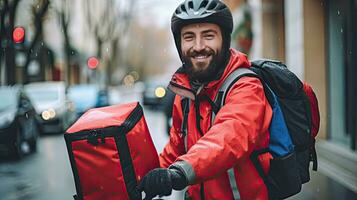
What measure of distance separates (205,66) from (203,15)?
0.71ft

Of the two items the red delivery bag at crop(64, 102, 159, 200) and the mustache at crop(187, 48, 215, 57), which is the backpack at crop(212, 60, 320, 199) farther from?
the red delivery bag at crop(64, 102, 159, 200)

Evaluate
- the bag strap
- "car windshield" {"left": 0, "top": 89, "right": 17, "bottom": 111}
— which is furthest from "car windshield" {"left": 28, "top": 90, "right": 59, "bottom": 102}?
the bag strap

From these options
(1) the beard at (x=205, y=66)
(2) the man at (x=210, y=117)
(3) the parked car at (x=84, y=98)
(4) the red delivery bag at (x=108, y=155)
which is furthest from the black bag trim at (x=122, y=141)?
(3) the parked car at (x=84, y=98)

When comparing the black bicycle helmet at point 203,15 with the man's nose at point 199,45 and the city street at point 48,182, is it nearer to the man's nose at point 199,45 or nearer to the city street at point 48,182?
the man's nose at point 199,45

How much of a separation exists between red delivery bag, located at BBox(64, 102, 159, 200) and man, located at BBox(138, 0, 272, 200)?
17 cm

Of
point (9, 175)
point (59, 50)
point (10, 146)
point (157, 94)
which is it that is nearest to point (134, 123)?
point (9, 175)

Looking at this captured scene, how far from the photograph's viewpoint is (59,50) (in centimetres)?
4725

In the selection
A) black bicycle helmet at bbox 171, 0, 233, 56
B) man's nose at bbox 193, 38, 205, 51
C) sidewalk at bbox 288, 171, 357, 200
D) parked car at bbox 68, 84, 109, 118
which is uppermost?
black bicycle helmet at bbox 171, 0, 233, 56

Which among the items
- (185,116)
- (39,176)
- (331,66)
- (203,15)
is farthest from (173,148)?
(331,66)

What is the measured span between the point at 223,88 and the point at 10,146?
1082 centimetres

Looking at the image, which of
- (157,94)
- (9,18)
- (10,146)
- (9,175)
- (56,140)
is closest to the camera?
(9,175)

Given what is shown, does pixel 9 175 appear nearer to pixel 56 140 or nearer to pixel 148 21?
pixel 56 140

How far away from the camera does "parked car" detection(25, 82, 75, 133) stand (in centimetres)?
1833

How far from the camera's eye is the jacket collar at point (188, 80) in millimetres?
2612
